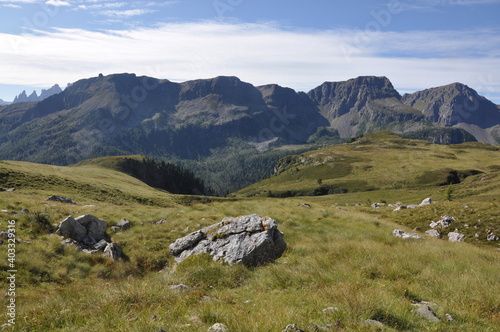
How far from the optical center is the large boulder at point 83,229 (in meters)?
16.7

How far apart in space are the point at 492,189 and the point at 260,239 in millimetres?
123729

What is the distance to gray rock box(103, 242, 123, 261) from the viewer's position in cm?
1491

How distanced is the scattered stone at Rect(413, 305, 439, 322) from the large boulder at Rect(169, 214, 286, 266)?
22.2 feet

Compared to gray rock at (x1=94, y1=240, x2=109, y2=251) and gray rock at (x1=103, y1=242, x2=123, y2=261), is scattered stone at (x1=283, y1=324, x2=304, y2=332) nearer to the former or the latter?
gray rock at (x1=103, y1=242, x2=123, y2=261)

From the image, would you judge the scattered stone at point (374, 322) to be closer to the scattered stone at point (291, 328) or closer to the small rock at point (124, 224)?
the scattered stone at point (291, 328)

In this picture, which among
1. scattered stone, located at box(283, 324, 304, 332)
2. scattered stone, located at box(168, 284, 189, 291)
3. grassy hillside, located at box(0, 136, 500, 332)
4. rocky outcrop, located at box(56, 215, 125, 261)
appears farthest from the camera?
rocky outcrop, located at box(56, 215, 125, 261)

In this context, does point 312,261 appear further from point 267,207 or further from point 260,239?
point 267,207

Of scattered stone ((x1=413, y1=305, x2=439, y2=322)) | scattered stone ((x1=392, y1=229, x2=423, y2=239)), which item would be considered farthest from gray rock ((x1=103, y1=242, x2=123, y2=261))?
scattered stone ((x1=392, y1=229, x2=423, y2=239))

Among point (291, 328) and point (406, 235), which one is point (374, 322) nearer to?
point (291, 328)

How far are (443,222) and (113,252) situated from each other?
1135 inches

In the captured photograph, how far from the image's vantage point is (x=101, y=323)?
6.67 metres

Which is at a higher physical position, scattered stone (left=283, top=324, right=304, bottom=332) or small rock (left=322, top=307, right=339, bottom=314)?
scattered stone (left=283, top=324, right=304, bottom=332)

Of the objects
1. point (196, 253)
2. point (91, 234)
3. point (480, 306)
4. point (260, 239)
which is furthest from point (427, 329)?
point (91, 234)

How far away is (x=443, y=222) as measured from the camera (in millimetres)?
27234
